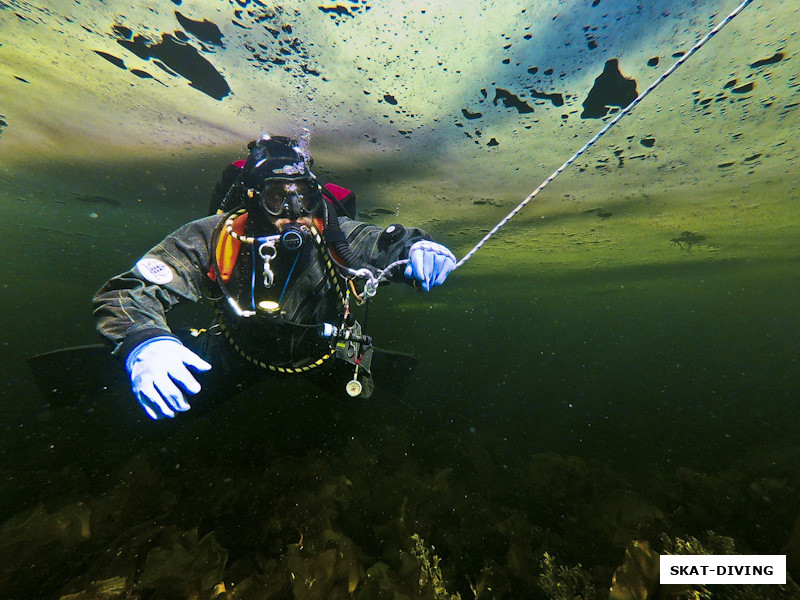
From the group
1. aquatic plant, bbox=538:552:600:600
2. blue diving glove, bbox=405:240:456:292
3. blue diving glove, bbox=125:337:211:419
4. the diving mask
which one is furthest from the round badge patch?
aquatic plant, bbox=538:552:600:600

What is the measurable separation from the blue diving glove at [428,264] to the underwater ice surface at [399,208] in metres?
3.50

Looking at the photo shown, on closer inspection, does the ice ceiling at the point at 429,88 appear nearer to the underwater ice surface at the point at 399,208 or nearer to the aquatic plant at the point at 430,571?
the underwater ice surface at the point at 399,208

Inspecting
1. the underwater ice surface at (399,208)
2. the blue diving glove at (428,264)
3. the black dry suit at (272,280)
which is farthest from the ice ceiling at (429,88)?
the blue diving glove at (428,264)

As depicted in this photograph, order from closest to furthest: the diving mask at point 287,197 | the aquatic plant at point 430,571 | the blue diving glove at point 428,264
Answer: the blue diving glove at point 428,264
the diving mask at point 287,197
the aquatic plant at point 430,571

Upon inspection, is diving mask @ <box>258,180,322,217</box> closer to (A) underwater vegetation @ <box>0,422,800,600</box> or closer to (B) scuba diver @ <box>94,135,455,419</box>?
(B) scuba diver @ <box>94,135,455,419</box>

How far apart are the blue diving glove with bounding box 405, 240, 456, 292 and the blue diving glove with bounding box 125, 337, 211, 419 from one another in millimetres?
1744

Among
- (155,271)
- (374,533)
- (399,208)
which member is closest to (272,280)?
(155,271)

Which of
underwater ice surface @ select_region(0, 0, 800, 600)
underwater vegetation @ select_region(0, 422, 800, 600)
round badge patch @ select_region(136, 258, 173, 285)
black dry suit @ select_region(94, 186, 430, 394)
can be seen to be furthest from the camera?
underwater ice surface @ select_region(0, 0, 800, 600)

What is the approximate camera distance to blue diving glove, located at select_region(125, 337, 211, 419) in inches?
79.8

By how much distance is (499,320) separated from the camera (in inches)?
3868

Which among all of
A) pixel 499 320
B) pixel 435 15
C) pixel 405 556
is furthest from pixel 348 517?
pixel 499 320

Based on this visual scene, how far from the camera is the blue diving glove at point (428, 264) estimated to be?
2.71 meters

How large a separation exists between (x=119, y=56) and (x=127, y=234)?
718 inches

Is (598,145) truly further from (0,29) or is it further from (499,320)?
(499,320)
